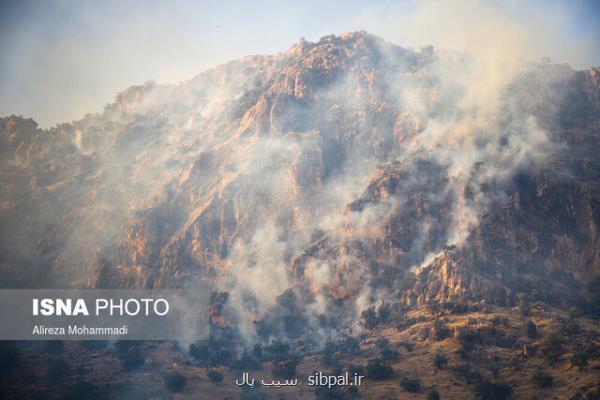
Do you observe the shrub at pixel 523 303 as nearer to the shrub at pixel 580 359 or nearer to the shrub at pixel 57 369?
the shrub at pixel 580 359

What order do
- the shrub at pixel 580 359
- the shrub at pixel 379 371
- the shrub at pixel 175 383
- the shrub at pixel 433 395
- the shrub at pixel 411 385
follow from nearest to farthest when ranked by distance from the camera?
1. the shrub at pixel 580 359
2. the shrub at pixel 433 395
3. the shrub at pixel 411 385
4. the shrub at pixel 379 371
5. the shrub at pixel 175 383

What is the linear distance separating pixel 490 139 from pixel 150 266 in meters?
84.7

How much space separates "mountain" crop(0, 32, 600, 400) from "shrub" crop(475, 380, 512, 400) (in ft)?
71.4

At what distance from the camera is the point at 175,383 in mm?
80625

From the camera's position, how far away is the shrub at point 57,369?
7862 cm

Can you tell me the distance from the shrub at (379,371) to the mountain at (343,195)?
47.2ft

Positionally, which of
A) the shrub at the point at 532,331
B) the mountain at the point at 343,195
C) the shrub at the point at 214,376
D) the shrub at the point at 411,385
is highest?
the mountain at the point at 343,195

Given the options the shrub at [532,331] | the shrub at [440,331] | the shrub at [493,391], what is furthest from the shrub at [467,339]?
the shrub at [493,391]

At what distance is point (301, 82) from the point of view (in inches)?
5979

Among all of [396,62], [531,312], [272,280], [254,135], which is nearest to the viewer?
[531,312]

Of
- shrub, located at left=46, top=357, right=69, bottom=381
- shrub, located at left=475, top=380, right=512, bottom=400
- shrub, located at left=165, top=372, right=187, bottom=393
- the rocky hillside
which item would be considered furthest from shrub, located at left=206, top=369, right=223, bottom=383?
shrub, located at left=475, top=380, right=512, bottom=400

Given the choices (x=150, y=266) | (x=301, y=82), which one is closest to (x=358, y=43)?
(x=301, y=82)

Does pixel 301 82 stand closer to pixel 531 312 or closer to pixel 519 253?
pixel 519 253

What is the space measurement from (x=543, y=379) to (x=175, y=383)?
5284 cm
